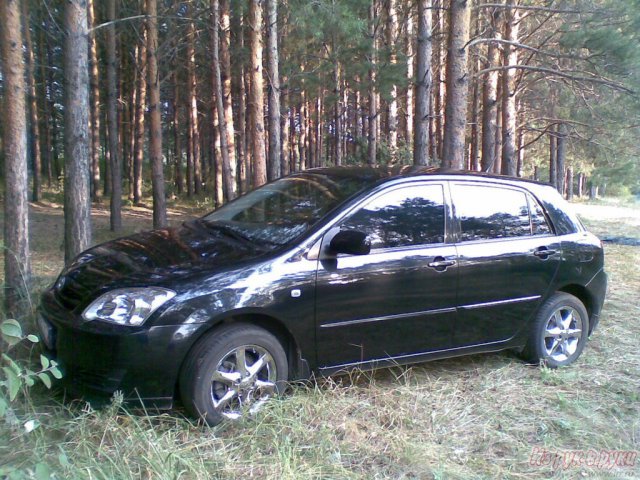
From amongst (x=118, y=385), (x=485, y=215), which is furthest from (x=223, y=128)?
(x=118, y=385)

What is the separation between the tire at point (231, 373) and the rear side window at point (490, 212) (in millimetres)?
1893

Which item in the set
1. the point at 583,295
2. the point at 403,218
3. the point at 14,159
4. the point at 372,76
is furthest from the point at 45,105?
the point at 583,295

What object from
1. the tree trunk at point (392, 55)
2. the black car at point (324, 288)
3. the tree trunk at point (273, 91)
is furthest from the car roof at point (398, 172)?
the tree trunk at point (392, 55)

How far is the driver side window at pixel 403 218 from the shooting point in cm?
419

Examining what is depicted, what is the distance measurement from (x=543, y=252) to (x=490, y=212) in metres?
0.60

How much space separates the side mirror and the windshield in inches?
10.8

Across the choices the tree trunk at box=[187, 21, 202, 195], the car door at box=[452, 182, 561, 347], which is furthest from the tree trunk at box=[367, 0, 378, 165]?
the car door at box=[452, 182, 561, 347]

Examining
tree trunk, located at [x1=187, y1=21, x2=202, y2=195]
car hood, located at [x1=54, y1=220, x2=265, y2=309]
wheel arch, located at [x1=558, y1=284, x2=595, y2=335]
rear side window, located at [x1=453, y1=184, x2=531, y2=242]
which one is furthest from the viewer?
tree trunk, located at [x1=187, y1=21, x2=202, y2=195]

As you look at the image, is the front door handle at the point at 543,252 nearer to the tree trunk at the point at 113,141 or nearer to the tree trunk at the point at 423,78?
the tree trunk at the point at 423,78

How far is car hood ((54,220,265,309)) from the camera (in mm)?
3529

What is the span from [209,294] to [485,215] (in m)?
2.50

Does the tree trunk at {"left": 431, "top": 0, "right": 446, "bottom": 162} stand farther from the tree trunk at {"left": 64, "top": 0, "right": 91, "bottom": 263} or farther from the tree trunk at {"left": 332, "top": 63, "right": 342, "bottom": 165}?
the tree trunk at {"left": 64, "top": 0, "right": 91, "bottom": 263}

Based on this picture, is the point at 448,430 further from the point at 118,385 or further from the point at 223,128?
the point at 223,128

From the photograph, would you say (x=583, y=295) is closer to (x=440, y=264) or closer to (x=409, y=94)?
(x=440, y=264)
